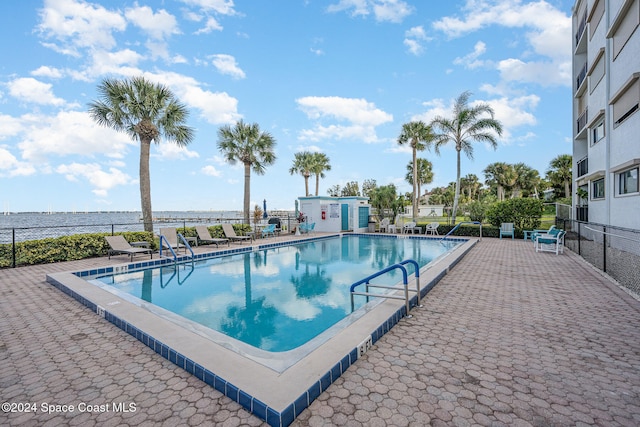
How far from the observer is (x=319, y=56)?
1922cm

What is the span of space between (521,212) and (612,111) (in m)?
5.79

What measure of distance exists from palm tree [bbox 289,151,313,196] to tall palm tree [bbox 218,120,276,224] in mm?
13384

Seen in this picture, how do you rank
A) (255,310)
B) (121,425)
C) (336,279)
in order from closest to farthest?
(121,425) < (255,310) < (336,279)

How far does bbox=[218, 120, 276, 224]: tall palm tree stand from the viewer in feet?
59.2

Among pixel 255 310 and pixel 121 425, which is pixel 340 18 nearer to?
pixel 255 310

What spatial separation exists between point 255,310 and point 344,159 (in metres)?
29.3

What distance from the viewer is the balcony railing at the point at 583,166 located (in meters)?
14.7

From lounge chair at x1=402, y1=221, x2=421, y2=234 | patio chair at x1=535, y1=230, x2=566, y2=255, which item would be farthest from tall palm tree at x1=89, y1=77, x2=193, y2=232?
patio chair at x1=535, y1=230, x2=566, y2=255

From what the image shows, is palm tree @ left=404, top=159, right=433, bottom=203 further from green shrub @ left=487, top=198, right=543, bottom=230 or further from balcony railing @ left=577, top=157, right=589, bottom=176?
green shrub @ left=487, top=198, right=543, bottom=230

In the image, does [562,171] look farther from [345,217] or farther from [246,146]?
[246,146]

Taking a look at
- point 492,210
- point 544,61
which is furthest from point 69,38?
point 544,61

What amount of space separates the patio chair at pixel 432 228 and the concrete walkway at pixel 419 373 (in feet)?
40.4

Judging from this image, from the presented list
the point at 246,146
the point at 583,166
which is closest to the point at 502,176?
the point at 583,166

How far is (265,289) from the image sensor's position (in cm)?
691
